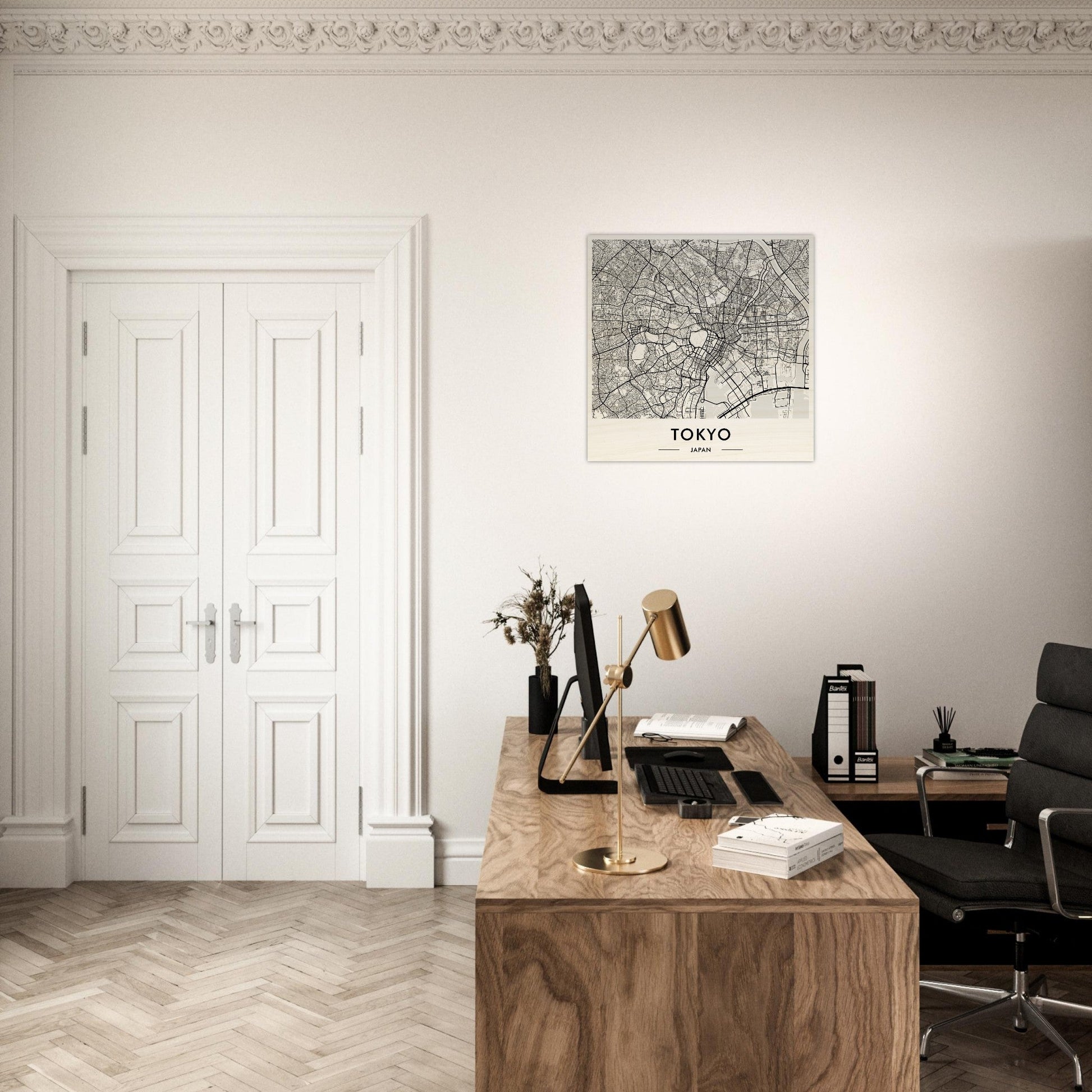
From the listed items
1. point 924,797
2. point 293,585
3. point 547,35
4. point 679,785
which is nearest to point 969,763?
point 924,797

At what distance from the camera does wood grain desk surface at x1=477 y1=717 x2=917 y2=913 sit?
5.74 feet

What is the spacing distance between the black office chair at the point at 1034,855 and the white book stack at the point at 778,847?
78 centimetres

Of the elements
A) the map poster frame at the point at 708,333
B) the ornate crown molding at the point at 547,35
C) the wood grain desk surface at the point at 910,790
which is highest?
the ornate crown molding at the point at 547,35

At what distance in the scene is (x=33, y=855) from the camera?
3844 millimetres

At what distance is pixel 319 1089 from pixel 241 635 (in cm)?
190

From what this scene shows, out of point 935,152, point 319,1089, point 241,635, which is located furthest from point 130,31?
point 319,1089

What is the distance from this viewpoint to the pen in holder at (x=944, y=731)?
358 centimetres

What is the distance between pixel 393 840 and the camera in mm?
3838

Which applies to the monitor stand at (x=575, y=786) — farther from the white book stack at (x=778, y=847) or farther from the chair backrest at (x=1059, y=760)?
the chair backrest at (x=1059, y=760)

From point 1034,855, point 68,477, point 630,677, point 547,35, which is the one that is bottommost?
point 1034,855

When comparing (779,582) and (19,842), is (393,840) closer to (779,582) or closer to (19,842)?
(19,842)

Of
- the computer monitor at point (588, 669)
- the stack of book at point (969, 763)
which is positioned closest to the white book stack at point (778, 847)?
the computer monitor at point (588, 669)

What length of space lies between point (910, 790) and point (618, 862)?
1.78 m

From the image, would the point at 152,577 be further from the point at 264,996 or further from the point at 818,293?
the point at 818,293
